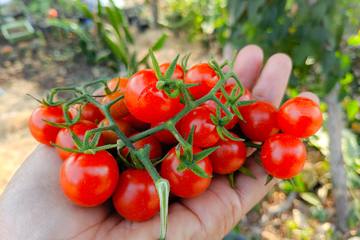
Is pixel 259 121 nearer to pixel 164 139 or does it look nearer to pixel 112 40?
pixel 164 139

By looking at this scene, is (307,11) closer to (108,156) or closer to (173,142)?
(173,142)

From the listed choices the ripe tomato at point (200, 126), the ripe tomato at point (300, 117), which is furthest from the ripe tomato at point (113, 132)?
the ripe tomato at point (300, 117)

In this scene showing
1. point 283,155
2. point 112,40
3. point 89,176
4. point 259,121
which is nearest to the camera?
point 89,176

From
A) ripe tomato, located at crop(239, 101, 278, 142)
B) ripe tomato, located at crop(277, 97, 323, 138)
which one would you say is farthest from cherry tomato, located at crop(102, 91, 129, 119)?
ripe tomato, located at crop(277, 97, 323, 138)

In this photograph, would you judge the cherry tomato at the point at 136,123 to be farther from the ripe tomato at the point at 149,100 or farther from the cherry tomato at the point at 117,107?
the ripe tomato at the point at 149,100

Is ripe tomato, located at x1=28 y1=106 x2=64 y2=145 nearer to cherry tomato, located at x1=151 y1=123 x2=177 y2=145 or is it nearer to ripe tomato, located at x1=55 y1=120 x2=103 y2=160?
ripe tomato, located at x1=55 y1=120 x2=103 y2=160

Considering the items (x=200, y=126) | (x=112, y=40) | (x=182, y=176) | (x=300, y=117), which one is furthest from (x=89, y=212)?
(x=112, y=40)
